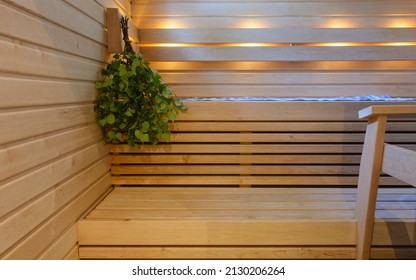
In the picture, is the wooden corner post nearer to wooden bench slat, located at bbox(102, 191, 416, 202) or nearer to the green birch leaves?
wooden bench slat, located at bbox(102, 191, 416, 202)

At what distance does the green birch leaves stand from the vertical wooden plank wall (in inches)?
3.9

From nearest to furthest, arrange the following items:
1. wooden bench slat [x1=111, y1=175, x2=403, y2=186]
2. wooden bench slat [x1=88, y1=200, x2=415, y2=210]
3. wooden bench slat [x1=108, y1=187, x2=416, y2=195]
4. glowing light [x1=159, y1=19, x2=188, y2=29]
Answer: wooden bench slat [x1=88, y1=200, x2=415, y2=210] → wooden bench slat [x1=108, y1=187, x2=416, y2=195] → wooden bench slat [x1=111, y1=175, x2=403, y2=186] → glowing light [x1=159, y1=19, x2=188, y2=29]

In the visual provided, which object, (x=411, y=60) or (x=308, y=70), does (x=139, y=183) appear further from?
(x=411, y=60)

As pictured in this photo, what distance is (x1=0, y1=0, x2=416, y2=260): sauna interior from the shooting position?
4.32ft

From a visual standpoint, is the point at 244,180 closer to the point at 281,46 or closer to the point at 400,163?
the point at 400,163

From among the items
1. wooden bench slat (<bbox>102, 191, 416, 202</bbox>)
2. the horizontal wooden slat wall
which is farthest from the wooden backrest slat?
the horizontal wooden slat wall

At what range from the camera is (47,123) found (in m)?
1.40

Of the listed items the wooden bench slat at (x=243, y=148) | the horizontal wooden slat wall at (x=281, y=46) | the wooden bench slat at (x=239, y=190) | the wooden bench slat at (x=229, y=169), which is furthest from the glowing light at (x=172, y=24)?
the wooden bench slat at (x=239, y=190)

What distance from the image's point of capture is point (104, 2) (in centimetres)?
218

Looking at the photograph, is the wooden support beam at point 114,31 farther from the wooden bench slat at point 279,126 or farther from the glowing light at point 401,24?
the glowing light at point 401,24

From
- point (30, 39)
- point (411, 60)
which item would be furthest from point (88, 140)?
point (411, 60)

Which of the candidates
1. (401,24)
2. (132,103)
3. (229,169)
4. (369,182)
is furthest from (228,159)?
(401,24)

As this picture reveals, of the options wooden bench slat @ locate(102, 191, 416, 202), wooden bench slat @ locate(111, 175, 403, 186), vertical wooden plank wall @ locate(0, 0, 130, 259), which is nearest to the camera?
vertical wooden plank wall @ locate(0, 0, 130, 259)

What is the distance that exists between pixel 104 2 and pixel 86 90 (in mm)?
777
